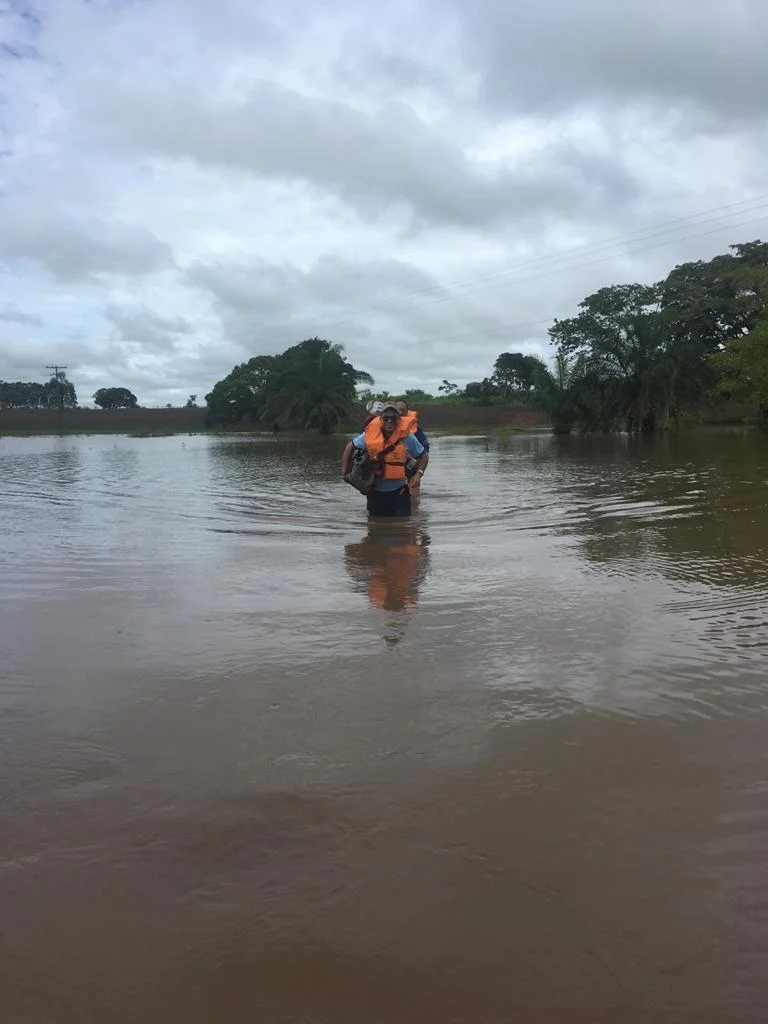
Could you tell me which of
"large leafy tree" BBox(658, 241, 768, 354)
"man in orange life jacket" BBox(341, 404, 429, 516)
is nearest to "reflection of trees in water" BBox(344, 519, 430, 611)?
"man in orange life jacket" BBox(341, 404, 429, 516)

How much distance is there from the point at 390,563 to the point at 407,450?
3.06 m

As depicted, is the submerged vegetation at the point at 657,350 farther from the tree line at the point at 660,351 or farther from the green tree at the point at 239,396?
the green tree at the point at 239,396

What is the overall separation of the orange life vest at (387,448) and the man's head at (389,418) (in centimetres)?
5

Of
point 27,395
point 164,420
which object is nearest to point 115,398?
point 27,395

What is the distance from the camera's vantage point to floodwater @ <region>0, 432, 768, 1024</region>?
194 centimetres

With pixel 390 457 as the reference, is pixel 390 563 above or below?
below

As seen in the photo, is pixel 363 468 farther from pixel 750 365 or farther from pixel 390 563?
pixel 750 365

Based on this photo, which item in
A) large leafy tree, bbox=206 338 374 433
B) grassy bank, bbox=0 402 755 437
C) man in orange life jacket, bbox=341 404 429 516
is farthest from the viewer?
grassy bank, bbox=0 402 755 437

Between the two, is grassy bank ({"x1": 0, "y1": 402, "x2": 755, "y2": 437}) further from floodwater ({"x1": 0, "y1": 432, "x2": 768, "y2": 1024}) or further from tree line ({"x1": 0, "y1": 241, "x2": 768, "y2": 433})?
floodwater ({"x1": 0, "y1": 432, "x2": 768, "y2": 1024})

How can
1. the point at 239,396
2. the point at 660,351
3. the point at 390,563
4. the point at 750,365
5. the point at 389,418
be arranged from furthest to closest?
the point at 239,396 < the point at 660,351 < the point at 750,365 < the point at 389,418 < the point at 390,563

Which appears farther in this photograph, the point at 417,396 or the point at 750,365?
the point at 417,396

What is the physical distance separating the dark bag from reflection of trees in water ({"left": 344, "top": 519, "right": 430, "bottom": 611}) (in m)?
0.55

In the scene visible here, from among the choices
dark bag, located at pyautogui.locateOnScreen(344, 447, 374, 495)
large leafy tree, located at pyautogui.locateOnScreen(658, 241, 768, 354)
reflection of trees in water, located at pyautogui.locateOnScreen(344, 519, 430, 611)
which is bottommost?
reflection of trees in water, located at pyautogui.locateOnScreen(344, 519, 430, 611)

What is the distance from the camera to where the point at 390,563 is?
7254mm
